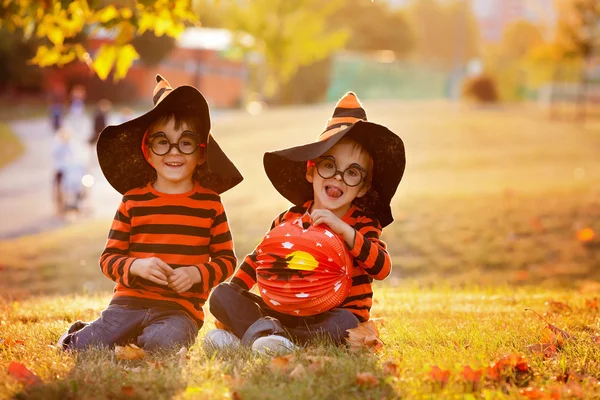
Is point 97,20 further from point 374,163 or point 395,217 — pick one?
point 395,217

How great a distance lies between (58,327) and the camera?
481cm

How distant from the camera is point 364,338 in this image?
420cm

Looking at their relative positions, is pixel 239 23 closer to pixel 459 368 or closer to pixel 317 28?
pixel 317 28

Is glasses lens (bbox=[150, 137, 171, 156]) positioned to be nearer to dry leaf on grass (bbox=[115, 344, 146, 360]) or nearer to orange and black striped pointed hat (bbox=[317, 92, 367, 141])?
orange and black striped pointed hat (bbox=[317, 92, 367, 141])

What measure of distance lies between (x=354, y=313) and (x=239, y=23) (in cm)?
3811

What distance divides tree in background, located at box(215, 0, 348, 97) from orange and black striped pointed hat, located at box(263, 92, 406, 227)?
3643cm

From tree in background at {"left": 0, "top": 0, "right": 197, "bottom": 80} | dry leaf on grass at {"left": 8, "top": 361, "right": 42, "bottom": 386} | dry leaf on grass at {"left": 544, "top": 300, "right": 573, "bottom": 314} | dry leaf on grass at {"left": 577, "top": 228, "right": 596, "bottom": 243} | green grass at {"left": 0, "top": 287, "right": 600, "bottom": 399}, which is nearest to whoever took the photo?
→ green grass at {"left": 0, "top": 287, "right": 600, "bottom": 399}

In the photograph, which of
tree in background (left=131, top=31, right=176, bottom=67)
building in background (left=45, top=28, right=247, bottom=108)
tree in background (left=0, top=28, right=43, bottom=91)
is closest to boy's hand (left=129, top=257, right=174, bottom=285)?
tree in background (left=0, top=28, right=43, bottom=91)

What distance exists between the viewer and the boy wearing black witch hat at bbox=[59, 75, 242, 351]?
14.4 ft

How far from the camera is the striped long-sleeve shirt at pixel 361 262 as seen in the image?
4.21 meters

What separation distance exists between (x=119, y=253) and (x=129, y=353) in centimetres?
67

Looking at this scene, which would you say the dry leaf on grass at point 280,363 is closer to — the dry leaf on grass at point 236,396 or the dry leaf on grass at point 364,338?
the dry leaf on grass at point 236,396

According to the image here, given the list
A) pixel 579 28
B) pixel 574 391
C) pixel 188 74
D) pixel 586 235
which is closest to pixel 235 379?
pixel 574 391

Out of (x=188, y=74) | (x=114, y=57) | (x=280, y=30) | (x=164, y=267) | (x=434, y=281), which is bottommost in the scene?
(x=434, y=281)
